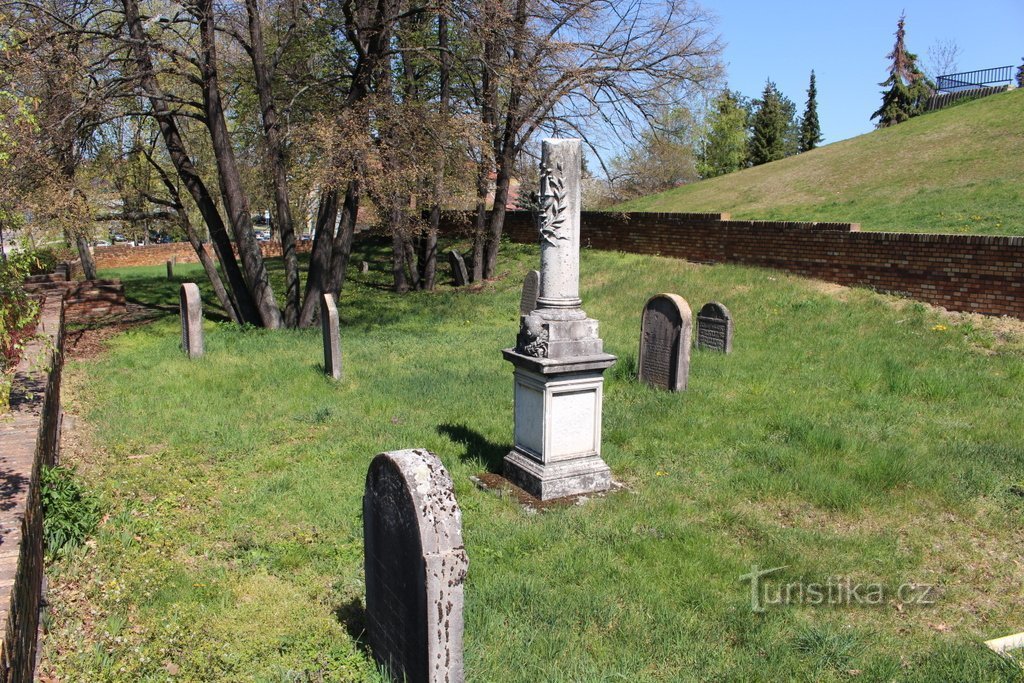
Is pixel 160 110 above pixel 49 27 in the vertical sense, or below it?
below

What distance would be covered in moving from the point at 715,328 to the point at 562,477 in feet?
19.1

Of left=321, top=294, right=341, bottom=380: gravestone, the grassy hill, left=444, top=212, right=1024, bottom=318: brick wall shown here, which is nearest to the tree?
the grassy hill

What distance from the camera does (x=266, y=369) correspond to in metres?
10.5

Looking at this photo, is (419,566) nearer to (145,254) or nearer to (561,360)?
(561,360)

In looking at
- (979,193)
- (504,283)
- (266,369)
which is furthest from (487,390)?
(979,193)

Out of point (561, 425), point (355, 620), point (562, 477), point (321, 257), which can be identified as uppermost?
point (321, 257)

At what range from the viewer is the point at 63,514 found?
5020 mm

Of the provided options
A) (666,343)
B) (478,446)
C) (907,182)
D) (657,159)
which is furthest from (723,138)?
(478,446)

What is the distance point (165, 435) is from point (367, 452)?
2.36 m

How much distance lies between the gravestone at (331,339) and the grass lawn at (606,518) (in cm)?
41

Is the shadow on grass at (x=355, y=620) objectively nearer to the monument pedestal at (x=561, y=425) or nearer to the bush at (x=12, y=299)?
the monument pedestal at (x=561, y=425)

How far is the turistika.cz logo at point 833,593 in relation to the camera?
4.28 metres

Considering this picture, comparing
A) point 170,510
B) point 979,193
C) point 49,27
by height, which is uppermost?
point 49,27

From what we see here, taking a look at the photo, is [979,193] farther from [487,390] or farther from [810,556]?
[810,556]
